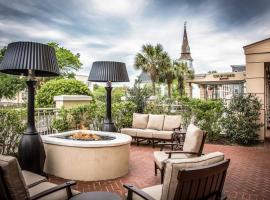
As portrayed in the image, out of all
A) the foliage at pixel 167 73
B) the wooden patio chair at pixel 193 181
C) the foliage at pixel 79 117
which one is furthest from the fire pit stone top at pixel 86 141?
the foliage at pixel 167 73

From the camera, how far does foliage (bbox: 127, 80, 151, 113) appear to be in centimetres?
Answer: 971

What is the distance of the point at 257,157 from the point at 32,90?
220 inches

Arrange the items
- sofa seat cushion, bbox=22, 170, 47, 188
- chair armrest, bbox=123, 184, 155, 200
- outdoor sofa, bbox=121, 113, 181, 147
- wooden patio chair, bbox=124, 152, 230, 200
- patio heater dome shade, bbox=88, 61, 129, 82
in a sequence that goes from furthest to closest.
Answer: outdoor sofa, bbox=121, 113, 181, 147 → patio heater dome shade, bbox=88, 61, 129, 82 → sofa seat cushion, bbox=22, 170, 47, 188 → chair armrest, bbox=123, 184, 155, 200 → wooden patio chair, bbox=124, 152, 230, 200

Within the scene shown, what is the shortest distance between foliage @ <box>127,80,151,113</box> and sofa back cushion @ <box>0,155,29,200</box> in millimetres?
7513

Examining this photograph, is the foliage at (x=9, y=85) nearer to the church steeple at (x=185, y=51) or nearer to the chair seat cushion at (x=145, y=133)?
the chair seat cushion at (x=145, y=133)

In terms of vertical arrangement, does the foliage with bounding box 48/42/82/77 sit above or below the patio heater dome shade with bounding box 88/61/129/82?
above

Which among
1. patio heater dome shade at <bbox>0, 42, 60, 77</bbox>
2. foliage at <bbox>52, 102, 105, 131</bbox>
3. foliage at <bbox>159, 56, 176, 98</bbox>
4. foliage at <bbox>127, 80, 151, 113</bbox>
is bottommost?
foliage at <bbox>52, 102, 105, 131</bbox>

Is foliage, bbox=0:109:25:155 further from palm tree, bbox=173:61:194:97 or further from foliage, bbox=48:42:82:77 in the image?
foliage, bbox=48:42:82:77

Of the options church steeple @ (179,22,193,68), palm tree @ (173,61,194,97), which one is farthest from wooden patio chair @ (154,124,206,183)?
church steeple @ (179,22,193,68)

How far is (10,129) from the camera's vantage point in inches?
227

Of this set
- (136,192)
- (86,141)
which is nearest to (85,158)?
(86,141)

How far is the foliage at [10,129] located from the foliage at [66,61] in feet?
71.8

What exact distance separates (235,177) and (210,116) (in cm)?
396

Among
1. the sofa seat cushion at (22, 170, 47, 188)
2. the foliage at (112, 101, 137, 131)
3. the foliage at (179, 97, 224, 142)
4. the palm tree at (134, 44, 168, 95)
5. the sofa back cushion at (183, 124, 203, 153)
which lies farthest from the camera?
the palm tree at (134, 44, 168, 95)
